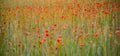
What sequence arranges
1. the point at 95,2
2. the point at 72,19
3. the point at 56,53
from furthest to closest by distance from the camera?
the point at 95,2 → the point at 72,19 → the point at 56,53

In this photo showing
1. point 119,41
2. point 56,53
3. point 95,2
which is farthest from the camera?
point 95,2

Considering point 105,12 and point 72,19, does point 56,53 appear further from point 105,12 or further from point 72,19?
point 105,12

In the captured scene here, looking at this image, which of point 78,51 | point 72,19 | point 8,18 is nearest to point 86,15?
point 72,19

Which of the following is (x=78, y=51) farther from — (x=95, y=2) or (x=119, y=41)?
(x=95, y=2)

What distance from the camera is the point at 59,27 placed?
1805 millimetres

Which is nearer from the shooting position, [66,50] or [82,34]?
[66,50]

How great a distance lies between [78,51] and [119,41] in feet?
0.96

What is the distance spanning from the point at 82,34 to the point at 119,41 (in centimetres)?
24

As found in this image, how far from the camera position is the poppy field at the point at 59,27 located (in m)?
1.60

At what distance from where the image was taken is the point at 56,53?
155 cm

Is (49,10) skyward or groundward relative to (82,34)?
skyward

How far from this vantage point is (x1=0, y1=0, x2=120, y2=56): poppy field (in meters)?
1.60

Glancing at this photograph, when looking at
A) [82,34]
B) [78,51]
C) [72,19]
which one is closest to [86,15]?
[72,19]

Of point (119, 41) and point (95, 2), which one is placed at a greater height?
point (95, 2)
